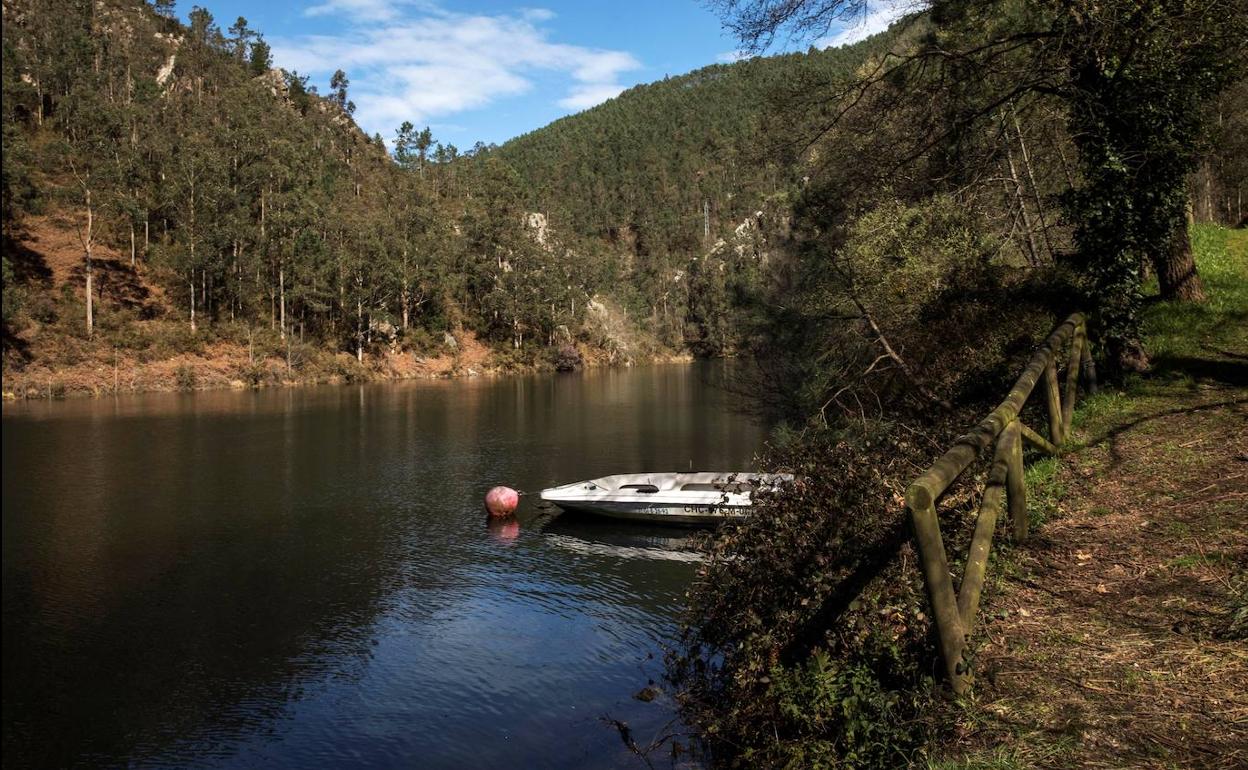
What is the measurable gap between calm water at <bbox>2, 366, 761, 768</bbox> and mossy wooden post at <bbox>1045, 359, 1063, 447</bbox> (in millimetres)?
5468

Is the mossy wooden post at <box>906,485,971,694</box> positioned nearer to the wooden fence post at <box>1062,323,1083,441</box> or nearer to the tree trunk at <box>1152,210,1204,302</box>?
the wooden fence post at <box>1062,323,1083,441</box>

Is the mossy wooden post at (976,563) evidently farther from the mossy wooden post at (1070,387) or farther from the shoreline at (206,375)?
the shoreline at (206,375)

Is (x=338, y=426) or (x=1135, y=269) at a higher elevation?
(x=1135, y=269)

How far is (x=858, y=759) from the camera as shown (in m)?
5.49

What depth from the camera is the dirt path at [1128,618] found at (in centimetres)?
436

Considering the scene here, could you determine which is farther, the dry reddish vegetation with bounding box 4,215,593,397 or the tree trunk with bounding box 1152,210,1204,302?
the dry reddish vegetation with bounding box 4,215,593,397

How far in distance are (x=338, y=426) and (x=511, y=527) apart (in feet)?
64.6

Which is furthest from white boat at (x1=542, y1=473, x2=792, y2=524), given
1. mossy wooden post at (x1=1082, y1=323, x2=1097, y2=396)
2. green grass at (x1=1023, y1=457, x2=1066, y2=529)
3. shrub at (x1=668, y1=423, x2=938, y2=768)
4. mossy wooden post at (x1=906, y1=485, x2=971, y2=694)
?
mossy wooden post at (x1=906, y1=485, x2=971, y2=694)

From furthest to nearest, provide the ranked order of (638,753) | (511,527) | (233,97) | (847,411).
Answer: (233,97), (511,527), (847,411), (638,753)

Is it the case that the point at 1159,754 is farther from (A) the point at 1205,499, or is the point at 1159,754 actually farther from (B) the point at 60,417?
(B) the point at 60,417

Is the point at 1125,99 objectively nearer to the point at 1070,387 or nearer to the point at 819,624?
the point at 1070,387

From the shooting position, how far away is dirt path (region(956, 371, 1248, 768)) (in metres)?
4.36

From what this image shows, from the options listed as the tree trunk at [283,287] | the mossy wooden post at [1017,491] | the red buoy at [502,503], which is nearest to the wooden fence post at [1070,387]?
the mossy wooden post at [1017,491]

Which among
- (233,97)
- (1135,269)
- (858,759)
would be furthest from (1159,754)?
(233,97)
